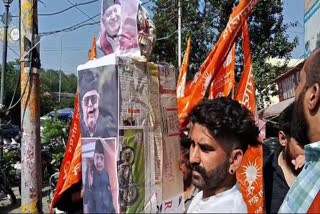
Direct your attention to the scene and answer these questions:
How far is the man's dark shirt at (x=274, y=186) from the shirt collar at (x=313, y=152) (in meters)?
0.99

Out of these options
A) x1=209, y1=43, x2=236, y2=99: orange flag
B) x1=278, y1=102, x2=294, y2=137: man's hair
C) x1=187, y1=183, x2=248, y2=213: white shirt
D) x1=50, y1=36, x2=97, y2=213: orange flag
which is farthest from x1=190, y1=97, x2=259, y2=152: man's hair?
x1=278, y1=102, x2=294, y2=137: man's hair

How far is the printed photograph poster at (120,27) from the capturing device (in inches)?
76.4

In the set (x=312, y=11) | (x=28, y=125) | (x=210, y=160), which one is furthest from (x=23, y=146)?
(x=312, y=11)

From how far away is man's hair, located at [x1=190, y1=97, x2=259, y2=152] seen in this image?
5.65 feet

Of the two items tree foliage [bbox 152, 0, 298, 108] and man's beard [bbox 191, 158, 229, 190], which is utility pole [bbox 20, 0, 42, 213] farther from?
tree foliage [bbox 152, 0, 298, 108]

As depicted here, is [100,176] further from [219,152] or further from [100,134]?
[219,152]

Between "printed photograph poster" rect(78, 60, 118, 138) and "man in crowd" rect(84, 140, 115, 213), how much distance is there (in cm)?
8

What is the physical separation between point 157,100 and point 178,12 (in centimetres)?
1055

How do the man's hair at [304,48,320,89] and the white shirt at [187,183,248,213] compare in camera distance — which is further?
the man's hair at [304,48,320,89]

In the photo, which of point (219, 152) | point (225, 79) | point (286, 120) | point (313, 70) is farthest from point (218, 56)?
point (219, 152)

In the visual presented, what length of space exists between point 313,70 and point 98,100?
95cm

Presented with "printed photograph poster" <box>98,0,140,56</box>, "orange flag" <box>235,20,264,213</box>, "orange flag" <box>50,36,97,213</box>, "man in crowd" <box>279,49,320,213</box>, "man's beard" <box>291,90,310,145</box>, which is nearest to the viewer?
"man in crowd" <box>279,49,320,213</box>

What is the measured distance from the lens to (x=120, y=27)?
1952mm

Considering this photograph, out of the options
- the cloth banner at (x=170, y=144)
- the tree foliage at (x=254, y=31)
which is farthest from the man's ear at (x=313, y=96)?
the tree foliage at (x=254, y=31)
